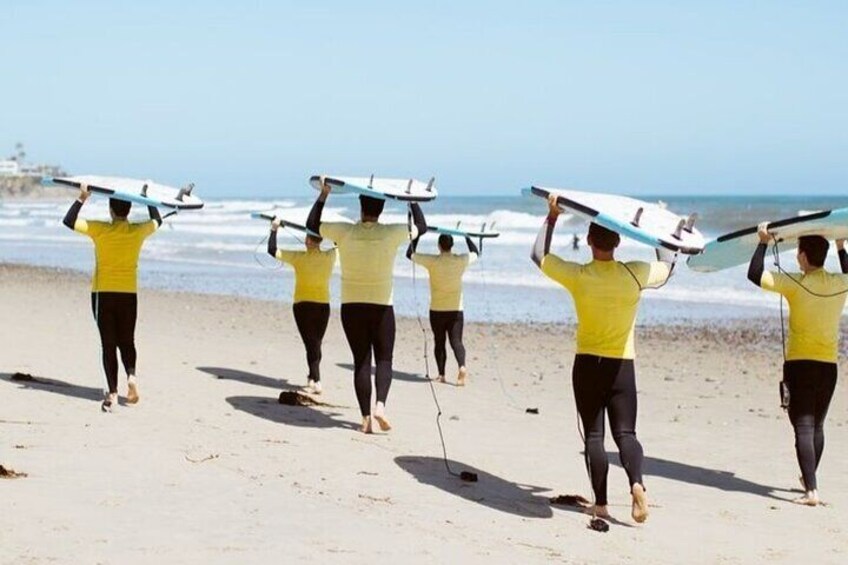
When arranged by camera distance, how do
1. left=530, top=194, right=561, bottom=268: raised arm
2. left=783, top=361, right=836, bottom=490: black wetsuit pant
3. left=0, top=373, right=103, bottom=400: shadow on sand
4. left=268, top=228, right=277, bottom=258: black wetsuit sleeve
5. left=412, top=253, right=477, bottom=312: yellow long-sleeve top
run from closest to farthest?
left=530, top=194, right=561, bottom=268: raised arm
left=783, top=361, right=836, bottom=490: black wetsuit pant
left=0, top=373, right=103, bottom=400: shadow on sand
left=268, top=228, right=277, bottom=258: black wetsuit sleeve
left=412, top=253, right=477, bottom=312: yellow long-sleeve top

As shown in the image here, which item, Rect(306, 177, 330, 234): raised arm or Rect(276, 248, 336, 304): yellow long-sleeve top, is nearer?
Rect(306, 177, 330, 234): raised arm

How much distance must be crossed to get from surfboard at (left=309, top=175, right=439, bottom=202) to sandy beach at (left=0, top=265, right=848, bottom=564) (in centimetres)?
183

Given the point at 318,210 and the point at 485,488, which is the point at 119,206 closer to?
the point at 318,210

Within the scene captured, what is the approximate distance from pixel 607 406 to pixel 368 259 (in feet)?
8.83

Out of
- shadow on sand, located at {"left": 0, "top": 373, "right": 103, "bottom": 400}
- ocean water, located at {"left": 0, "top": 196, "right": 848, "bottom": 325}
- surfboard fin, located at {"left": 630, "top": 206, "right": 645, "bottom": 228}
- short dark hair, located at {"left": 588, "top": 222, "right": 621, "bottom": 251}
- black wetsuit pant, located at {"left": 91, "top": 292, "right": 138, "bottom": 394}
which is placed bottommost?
ocean water, located at {"left": 0, "top": 196, "right": 848, "bottom": 325}

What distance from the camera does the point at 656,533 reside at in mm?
6746

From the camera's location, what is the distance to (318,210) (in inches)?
355

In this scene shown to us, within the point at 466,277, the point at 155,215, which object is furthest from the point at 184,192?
the point at 466,277

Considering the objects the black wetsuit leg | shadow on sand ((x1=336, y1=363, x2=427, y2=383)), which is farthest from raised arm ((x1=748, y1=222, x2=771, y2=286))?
shadow on sand ((x1=336, y1=363, x2=427, y2=383))

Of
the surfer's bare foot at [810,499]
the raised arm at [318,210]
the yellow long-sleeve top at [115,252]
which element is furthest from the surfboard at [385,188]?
the surfer's bare foot at [810,499]

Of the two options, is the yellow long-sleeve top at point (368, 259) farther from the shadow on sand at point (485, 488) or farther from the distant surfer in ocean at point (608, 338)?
the distant surfer in ocean at point (608, 338)

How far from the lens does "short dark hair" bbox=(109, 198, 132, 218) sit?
9375 mm

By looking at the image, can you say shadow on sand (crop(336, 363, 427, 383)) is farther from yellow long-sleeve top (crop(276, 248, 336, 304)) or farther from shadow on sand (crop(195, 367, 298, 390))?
yellow long-sleeve top (crop(276, 248, 336, 304))

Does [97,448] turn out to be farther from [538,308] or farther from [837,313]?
[538,308]
